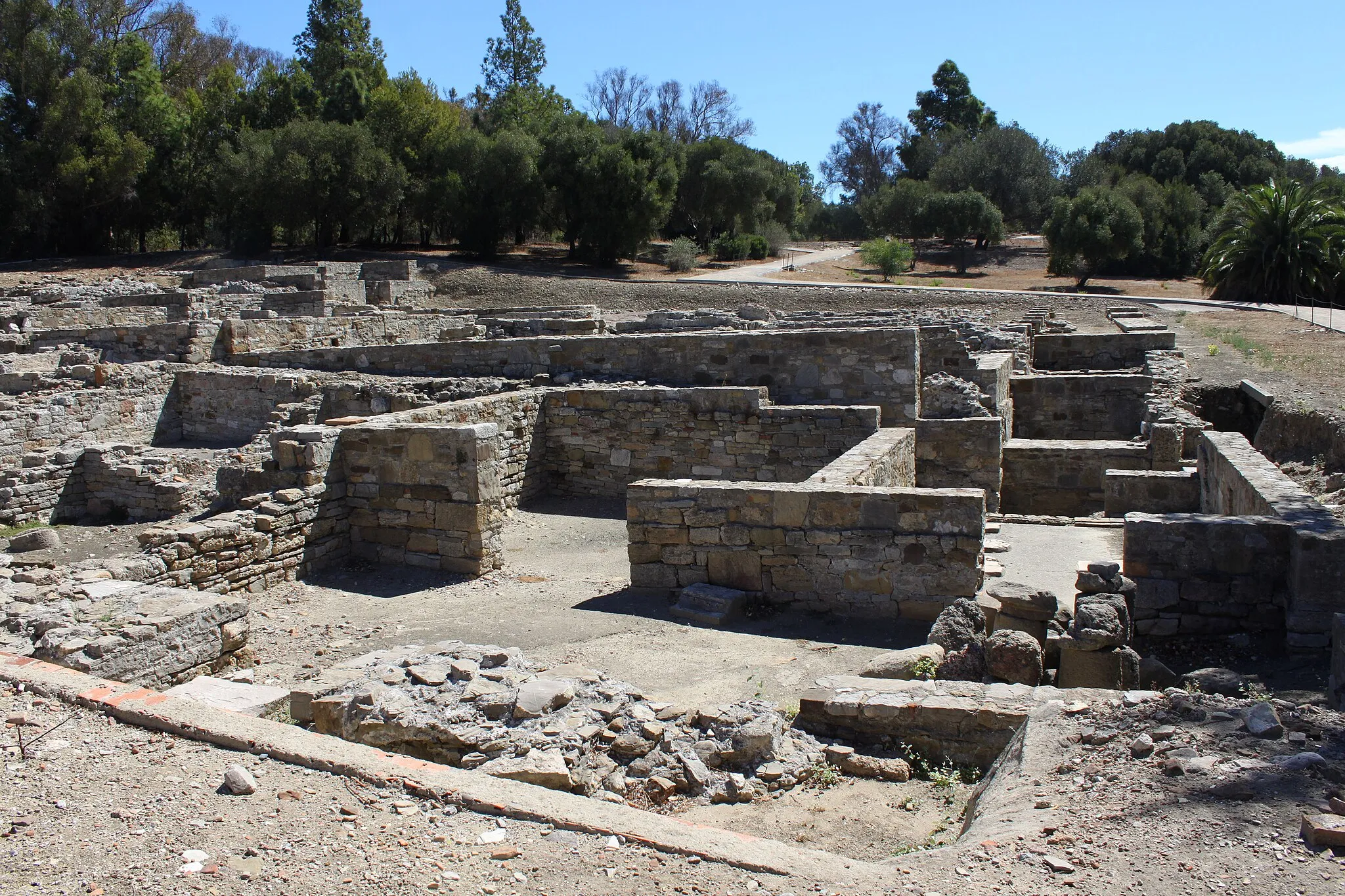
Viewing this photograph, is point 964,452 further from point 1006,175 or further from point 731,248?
point 1006,175

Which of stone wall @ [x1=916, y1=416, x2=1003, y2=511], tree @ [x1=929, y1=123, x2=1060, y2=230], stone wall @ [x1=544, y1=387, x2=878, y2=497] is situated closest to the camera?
stone wall @ [x1=544, y1=387, x2=878, y2=497]

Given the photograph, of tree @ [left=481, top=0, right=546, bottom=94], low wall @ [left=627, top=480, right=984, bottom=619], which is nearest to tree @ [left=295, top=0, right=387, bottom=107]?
tree @ [left=481, top=0, right=546, bottom=94]

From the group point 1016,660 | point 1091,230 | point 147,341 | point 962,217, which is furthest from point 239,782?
point 962,217

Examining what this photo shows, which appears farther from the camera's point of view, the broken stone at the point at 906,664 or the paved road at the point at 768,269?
the paved road at the point at 768,269

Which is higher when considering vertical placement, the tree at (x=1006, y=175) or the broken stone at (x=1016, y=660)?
the tree at (x=1006, y=175)

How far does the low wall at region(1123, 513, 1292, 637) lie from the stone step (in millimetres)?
2508

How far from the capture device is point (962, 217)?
4100 centimetres

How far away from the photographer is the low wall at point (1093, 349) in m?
18.5

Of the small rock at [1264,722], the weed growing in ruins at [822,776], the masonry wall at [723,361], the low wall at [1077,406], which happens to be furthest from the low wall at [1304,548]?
the low wall at [1077,406]

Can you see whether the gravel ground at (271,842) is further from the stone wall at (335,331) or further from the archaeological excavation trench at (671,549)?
the stone wall at (335,331)

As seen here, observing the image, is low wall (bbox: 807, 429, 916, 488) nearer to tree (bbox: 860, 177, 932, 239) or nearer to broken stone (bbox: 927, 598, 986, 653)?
broken stone (bbox: 927, 598, 986, 653)

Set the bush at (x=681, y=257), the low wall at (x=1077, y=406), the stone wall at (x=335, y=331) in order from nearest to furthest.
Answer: the low wall at (x=1077, y=406), the stone wall at (x=335, y=331), the bush at (x=681, y=257)

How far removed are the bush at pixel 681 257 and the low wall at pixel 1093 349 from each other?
17.2 metres

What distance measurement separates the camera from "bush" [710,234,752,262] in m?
38.3
